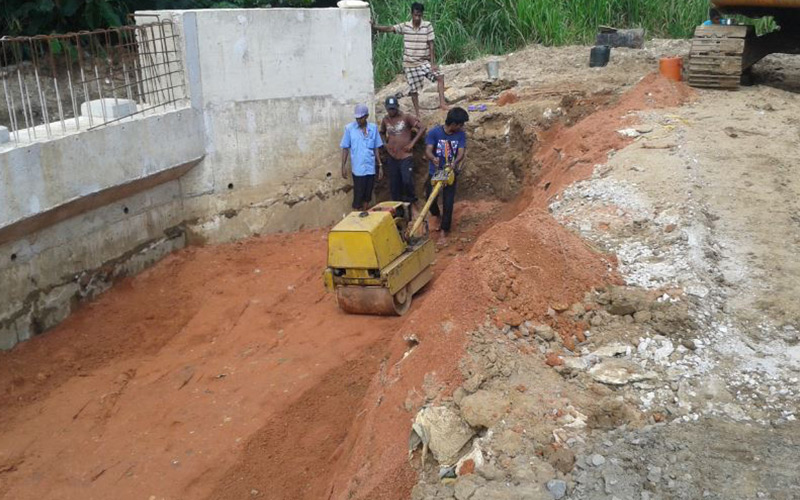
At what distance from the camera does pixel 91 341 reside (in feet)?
31.1

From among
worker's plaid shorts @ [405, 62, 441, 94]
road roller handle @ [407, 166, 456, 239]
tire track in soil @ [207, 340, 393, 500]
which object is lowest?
tire track in soil @ [207, 340, 393, 500]

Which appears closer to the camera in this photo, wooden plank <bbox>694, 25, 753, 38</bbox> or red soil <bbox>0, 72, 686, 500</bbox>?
red soil <bbox>0, 72, 686, 500</bbox>

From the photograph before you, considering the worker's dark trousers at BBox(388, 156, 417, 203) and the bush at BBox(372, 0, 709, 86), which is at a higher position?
the bush at BBox(372, 0, 709, 86)

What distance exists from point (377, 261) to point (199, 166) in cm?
373

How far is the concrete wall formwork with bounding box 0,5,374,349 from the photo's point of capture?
9.09 m

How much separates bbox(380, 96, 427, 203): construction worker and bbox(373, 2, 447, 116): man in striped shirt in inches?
35.9

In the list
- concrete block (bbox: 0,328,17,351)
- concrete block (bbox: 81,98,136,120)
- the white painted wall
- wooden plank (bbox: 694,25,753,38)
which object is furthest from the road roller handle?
concrete block (bbox: 0,328,17,351)

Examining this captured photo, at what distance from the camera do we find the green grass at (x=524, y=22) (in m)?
17.0

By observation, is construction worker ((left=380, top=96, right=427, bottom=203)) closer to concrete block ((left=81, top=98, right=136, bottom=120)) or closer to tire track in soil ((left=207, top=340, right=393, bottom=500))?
concrete block ((left=81, top=98, right=136, bottom=120))

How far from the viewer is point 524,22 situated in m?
17.2

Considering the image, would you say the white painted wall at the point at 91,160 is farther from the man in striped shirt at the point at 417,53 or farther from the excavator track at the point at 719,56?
the excavator track at the point at 719,56

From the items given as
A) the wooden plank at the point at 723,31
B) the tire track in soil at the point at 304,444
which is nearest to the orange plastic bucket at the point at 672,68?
the wooden plank at the point at 723,31

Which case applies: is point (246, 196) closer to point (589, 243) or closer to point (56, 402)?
point (56, 402)

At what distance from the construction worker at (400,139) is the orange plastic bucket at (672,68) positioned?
3656 mm
